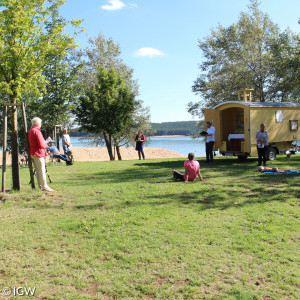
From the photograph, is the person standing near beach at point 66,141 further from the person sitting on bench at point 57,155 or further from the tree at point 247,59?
the tree at point 247,59

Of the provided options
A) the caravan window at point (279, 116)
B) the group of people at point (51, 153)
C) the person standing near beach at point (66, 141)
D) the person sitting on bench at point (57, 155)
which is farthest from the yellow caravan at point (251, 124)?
the person sitting on bench at point (57, 155)

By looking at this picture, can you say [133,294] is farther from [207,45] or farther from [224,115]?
[207,45]

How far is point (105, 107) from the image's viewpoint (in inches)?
893

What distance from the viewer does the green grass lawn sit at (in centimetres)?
368

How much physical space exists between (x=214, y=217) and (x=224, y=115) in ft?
36.2

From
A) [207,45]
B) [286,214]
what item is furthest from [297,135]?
[207,45]

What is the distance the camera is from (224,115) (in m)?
16.3

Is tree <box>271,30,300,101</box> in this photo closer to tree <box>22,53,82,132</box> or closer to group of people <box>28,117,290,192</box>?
group of people <box>28,117,290,192</box>

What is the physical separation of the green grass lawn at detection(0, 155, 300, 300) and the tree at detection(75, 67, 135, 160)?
1484 cm

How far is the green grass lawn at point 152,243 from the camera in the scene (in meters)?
3.68

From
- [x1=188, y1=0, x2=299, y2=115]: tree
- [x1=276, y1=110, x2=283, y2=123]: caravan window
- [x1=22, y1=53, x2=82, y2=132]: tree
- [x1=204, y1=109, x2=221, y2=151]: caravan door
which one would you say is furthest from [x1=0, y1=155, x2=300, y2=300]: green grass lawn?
[x1=188, y1=0, x2=299, y2=115]: tree

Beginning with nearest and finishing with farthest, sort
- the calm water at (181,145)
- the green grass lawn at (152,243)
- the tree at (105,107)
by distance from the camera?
the green grass lawn at (152,243)
the tree at (105,107)
the calm water at (181,145)

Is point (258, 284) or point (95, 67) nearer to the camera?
point (258, 284)

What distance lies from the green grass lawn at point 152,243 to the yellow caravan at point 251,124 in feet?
19.7
